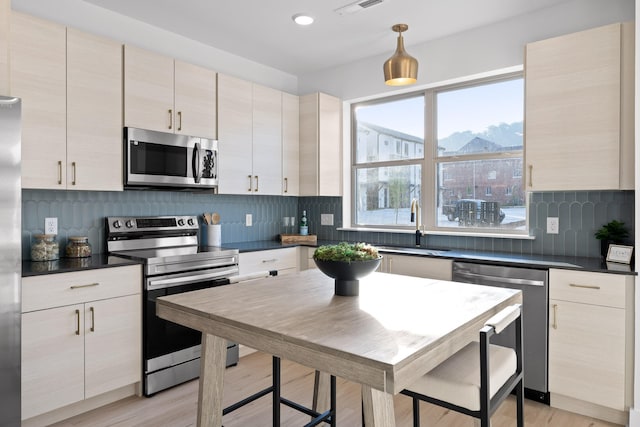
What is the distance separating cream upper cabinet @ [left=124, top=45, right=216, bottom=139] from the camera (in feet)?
9.57

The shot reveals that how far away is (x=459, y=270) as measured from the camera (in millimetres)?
2951

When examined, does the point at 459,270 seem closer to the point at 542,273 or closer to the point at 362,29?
the point at 542,273

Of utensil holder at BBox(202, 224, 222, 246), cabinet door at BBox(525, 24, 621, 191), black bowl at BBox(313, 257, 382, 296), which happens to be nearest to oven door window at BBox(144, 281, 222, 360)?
utensil holder at BBox(202, 224, 222, 246)

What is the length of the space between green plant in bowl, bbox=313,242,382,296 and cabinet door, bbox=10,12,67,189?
184 centimetres

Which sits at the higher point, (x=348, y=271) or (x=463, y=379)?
(x=348, y=271)

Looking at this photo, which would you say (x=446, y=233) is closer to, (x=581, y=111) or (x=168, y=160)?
(x=581, y=111)

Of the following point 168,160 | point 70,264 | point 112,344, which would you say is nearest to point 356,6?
point 168,160

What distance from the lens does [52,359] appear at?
236 cm

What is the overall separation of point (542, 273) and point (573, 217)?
26.1 inches

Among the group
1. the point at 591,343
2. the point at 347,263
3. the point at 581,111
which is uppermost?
the point at 581,111

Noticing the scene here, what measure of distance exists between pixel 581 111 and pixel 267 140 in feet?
8.06

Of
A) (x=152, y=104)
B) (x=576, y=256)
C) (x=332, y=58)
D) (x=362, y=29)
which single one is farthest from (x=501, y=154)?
(x=152, y=104)

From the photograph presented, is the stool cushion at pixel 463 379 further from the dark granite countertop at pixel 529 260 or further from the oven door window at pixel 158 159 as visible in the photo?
the oven door window at pixel 158 159

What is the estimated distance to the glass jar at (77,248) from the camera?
9.20 ft
